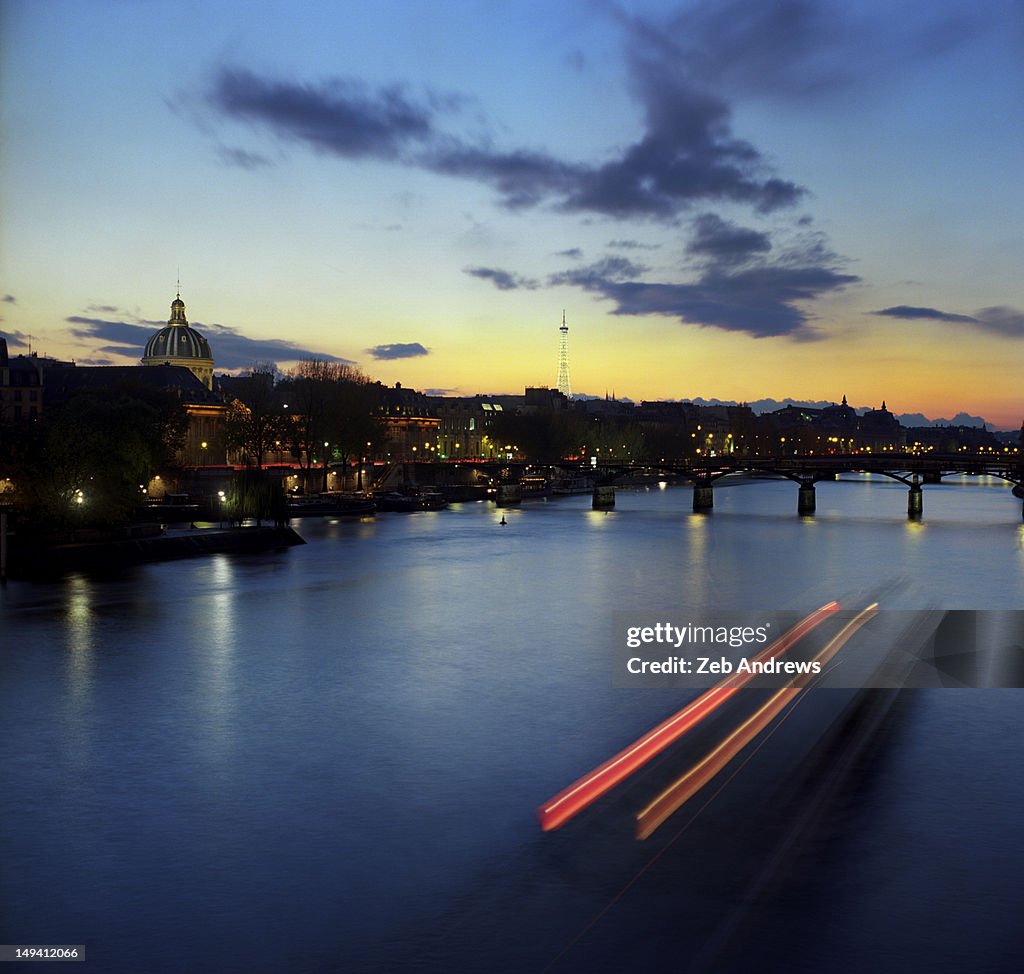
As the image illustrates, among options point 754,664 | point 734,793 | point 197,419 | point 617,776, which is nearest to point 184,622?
point 754,664

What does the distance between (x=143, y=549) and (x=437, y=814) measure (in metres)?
40.0

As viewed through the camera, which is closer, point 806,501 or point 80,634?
point 80,634

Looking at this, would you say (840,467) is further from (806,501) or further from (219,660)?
(219,660)

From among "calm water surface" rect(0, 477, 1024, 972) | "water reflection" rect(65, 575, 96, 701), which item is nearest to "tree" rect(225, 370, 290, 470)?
"water reflection" rect(65, 575, 96, 701)

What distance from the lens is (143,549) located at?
54.2 metres

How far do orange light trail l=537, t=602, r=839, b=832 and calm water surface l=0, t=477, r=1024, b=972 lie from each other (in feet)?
1.30

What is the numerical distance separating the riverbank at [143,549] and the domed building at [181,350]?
9588 centimetres

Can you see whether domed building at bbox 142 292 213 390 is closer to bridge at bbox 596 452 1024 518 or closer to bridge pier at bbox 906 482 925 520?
bridge at bbox 596 452 1024 518

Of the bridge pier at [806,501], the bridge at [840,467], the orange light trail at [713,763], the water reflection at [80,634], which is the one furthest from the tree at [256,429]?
the orange light trail at [713,763]

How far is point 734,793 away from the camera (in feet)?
60.5

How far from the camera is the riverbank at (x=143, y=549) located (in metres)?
48.5

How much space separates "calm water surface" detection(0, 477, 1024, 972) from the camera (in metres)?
13.4

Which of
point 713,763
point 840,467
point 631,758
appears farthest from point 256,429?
point 713,763

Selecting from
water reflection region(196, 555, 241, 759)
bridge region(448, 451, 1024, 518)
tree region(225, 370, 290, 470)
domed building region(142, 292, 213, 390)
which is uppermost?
domed building region(142, 292, 213, 390)
